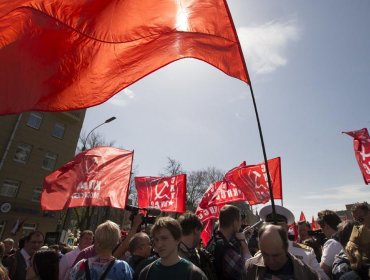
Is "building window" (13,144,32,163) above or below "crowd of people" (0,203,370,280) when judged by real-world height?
above

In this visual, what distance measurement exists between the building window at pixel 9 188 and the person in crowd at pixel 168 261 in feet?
81.7

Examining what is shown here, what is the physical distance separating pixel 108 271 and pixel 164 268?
2.21ft

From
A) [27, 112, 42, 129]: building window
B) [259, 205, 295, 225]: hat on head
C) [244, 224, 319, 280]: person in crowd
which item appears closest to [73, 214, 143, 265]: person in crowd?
[259, 205, 295, 225]: hat on head

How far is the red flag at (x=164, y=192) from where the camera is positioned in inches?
357

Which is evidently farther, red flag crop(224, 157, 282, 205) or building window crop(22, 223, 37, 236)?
building window crop(22, 223, 37, 236)

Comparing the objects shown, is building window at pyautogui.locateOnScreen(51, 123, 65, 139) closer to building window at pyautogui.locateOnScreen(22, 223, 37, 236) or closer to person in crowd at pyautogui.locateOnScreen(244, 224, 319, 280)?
building window at pyautogui.locateOnScreen(22, 223, 37, 236)

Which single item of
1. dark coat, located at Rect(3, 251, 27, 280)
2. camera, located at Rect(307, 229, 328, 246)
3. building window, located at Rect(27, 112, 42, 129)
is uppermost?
building window, located at Rect(27, 112, 42, 129)

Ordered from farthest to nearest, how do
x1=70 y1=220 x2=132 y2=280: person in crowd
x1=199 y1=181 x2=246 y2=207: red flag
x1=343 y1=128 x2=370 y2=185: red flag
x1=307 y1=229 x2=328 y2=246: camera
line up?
Result: 1. x1=199 y1=181 x2=246 y2=207: red flag
2. x1=343 y1=128 x2=370 y2=185: red flag
3. x1=307 y1=229 x2=328 y2=246: camera
4. x1=70 y1=220 x2=132 y2=280: person in crowd

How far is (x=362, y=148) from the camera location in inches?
341

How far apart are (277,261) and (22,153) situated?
88.3 feet

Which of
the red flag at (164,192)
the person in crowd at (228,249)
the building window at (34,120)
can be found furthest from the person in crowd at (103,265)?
the building window at (34,120)

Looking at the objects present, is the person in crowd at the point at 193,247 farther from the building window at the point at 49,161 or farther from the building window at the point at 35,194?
the building window at the point at 49,161

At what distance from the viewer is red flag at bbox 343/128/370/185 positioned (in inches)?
326

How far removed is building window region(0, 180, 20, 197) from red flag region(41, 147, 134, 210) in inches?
718
